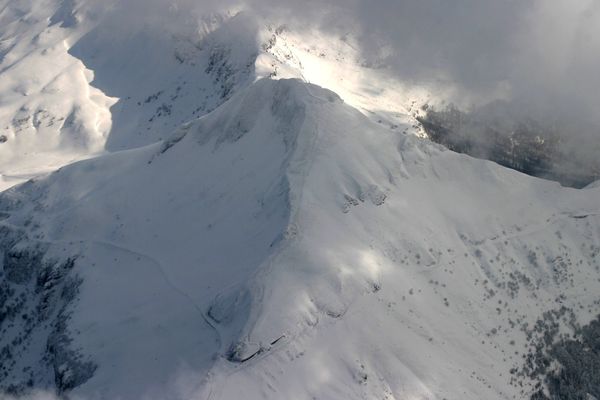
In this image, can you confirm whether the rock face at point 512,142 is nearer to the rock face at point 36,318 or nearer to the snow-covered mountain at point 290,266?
the snow-covered mountain at point 290,266

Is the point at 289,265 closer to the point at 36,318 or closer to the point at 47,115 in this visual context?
the point at 36,318

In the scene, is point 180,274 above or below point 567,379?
below

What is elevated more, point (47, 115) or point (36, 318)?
point (36, 318)

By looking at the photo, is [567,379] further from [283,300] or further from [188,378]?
[188,378]

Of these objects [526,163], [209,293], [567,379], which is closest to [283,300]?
[209,293]

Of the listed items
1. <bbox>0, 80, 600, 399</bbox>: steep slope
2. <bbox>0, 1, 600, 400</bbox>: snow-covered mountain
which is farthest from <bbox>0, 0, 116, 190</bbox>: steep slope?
<bbox>0, 1, 600, 400</bbox>: snow-covered mountain

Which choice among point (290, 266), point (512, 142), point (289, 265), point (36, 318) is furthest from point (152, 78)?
point (290, 266)
